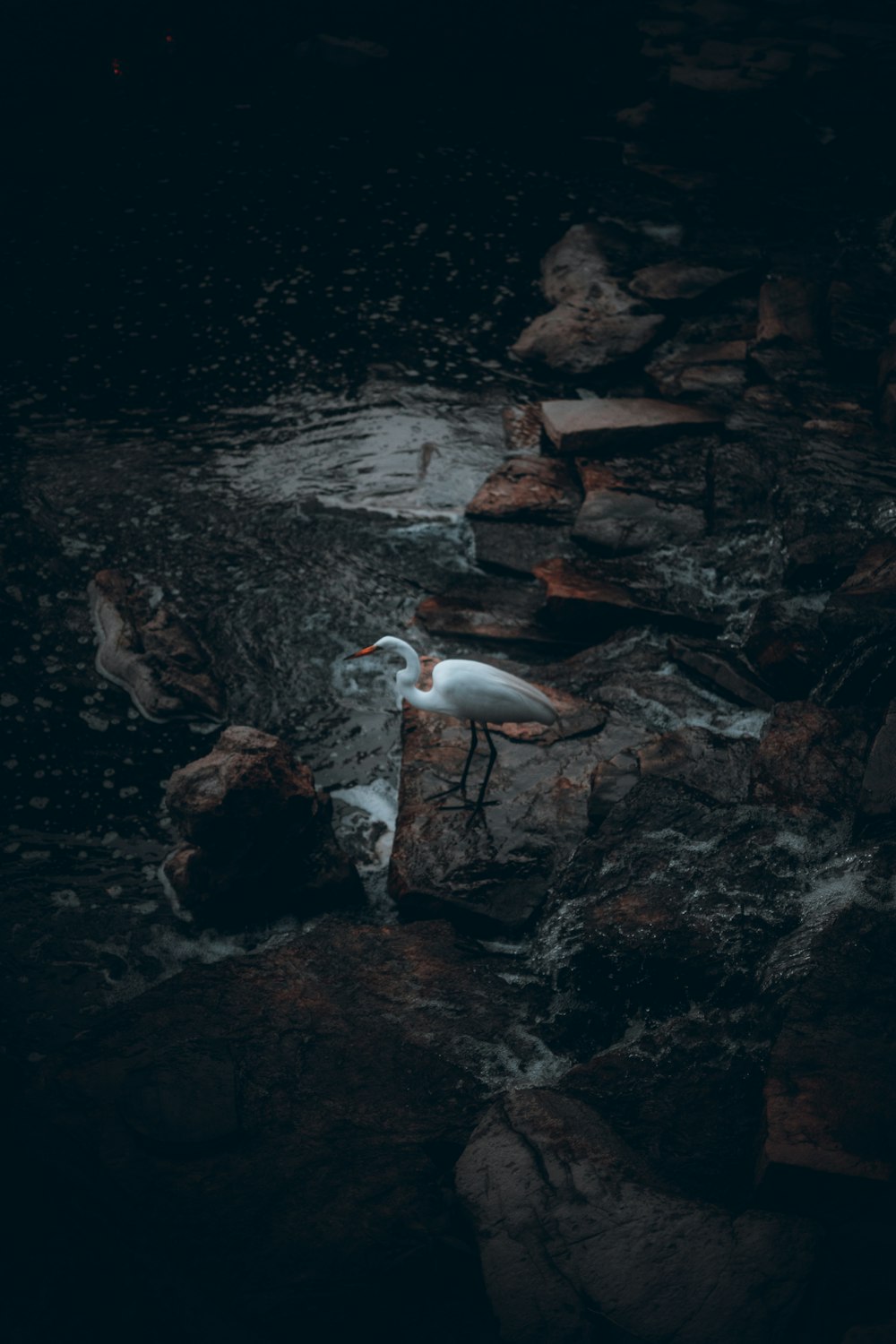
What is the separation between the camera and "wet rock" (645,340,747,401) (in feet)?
27.7

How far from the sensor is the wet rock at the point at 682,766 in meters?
4.95

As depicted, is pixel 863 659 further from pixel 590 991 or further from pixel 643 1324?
pixel 643 1324

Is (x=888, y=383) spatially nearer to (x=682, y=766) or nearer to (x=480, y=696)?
(x=682, y=766)

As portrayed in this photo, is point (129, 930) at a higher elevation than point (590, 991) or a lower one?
lower

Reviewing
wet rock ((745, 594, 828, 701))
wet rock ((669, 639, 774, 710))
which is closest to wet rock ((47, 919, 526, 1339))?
wet rock ((669, 639, 774, 710))

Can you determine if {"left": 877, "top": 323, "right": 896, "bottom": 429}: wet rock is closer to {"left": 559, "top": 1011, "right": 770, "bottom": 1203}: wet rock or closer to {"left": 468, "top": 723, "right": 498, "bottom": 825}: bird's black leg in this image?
{"left": 468, "top": 723, "right": 498, "bottom": 825}: bird's black leg

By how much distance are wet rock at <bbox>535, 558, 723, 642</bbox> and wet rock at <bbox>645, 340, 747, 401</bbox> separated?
103 inches

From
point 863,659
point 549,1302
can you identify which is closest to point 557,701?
point 863,659

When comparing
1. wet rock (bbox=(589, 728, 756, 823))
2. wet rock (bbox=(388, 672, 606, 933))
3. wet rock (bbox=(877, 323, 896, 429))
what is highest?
wet rock (bbox=(877, 323, 896, 429))

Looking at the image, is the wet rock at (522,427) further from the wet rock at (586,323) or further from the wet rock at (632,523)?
the wet rock at (632,523)

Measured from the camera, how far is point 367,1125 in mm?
3686

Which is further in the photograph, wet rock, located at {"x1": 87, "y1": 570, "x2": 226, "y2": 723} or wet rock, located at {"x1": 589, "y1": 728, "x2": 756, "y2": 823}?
wet rock, located at {"x1": 87, "y1": 570, "x2": 226, "y2": 723}

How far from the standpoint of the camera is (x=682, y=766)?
5055 mm

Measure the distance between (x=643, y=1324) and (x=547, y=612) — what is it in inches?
170
